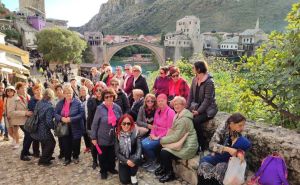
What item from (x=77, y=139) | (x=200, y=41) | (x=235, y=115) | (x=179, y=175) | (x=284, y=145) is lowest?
(x=179, y=175)

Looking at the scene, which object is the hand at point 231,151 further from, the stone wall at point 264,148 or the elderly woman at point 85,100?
the elderly woman at point 85,100

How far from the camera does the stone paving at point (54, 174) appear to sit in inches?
179

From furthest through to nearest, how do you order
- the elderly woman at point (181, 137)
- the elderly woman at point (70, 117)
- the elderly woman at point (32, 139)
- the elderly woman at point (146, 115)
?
the elderly woman at point (32, 139) < the elderly woman at point (70, 117) < the elderly woman at point (146, 115) < the elderly woman at point (181, 137)

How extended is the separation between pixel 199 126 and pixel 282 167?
1521 millimetres

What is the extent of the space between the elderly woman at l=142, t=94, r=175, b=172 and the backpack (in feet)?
5.62

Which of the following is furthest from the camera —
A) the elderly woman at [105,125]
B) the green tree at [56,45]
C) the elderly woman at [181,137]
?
the green tree at [56,45]

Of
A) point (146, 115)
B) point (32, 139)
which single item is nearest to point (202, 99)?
point (146, 115)

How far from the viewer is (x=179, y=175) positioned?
4559 millimetres

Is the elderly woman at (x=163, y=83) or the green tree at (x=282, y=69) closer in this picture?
the green tree at (x=282, y=69)

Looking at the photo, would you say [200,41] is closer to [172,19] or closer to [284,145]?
[172,19]

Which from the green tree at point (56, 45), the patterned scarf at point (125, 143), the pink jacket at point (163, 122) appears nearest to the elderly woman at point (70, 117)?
the patterned scarf at point (125, 143)

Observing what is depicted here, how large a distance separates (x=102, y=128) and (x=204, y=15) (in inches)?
4135

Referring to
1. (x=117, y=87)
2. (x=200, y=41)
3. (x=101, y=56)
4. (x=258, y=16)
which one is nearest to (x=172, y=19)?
(x=258, y=16)

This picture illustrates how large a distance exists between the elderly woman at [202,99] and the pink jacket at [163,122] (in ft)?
1.08
